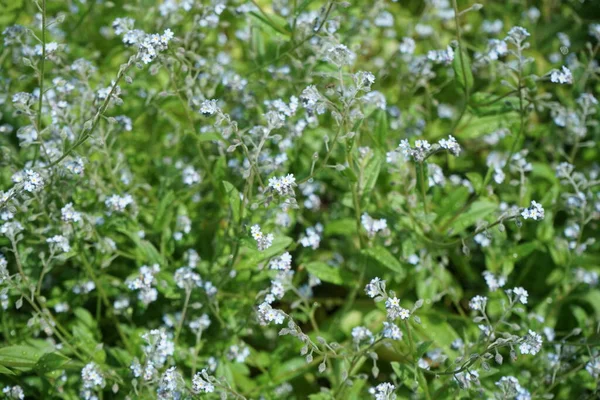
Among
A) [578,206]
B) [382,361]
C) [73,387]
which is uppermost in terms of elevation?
[578,206]

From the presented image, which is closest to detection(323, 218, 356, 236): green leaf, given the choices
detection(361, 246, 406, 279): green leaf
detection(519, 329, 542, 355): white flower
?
detection(361, 246, 406, 279): green leaf

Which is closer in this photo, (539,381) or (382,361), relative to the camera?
(539,381)

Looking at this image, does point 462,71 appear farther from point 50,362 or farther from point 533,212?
point 50,362

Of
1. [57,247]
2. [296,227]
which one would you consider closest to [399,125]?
[296,227]

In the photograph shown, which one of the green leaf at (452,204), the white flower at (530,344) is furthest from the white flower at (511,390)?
the green leaf at (452,204)

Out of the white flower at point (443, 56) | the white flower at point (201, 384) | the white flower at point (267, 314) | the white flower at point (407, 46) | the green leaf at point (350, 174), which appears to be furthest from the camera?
the white flower at point (407, 46)

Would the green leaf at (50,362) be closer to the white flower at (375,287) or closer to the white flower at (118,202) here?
the white flower at (118,202)

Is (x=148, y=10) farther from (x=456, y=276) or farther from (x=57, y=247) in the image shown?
(x=456, y=276)
